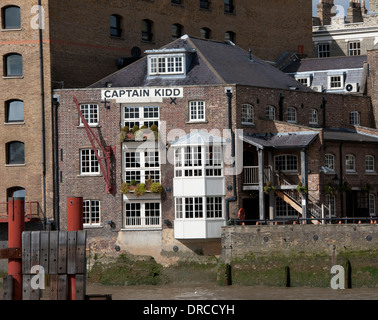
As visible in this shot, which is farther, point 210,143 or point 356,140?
point 356,140

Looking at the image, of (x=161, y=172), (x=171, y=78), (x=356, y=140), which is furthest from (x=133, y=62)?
(x=356, y=140)

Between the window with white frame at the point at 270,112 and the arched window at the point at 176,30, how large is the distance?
9.58 meters

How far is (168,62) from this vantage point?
5041cm

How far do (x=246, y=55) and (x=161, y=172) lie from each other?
9.50 m

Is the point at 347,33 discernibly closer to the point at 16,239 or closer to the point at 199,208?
the point at 199,208

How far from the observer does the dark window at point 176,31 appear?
5826cm

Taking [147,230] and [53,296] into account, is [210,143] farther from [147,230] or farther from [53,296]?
[53,296]

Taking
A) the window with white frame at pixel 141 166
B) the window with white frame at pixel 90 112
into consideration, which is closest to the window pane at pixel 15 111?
the window with white frame at pixel 90 112

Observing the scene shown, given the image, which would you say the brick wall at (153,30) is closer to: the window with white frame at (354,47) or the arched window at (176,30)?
the arched window at (176,30)

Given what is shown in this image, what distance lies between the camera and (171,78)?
5006 centimetres

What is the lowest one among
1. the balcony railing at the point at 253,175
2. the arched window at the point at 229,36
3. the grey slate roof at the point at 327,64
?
the balcony railing at the point at 253,175

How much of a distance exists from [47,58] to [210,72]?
280 inches

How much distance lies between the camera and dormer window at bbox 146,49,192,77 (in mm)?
50125


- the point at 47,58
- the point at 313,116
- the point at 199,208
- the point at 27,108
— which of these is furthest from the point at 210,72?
the point at 27,108
